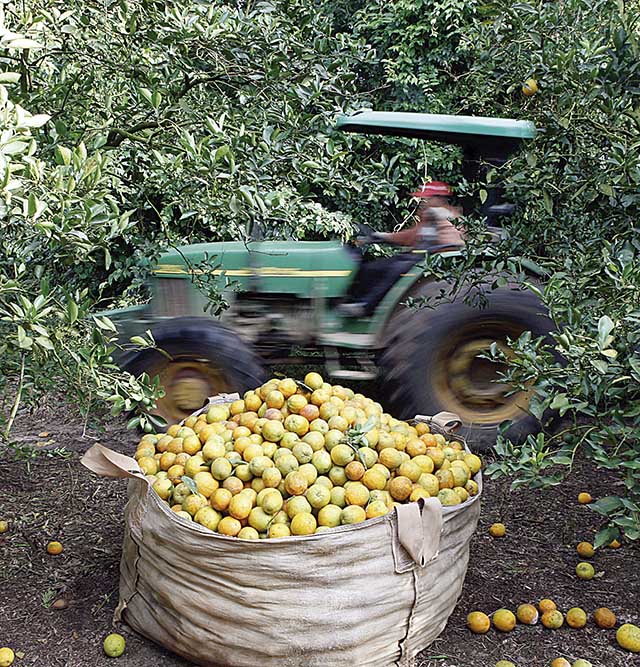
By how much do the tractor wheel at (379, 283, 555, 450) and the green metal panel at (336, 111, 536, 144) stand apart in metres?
0.79

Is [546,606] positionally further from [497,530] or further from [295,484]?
[295,484]

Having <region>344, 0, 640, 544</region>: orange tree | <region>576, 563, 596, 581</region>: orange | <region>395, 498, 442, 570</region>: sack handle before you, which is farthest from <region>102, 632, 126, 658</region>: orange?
<region>576, 563, 596, 581</region>: orange

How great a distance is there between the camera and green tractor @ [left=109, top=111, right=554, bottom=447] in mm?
3977

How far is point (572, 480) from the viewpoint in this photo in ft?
13.4

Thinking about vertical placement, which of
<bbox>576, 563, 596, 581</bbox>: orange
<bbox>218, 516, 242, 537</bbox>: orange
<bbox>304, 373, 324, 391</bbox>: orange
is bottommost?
<bbox>576, 563, 596, 581</bbox>: orange

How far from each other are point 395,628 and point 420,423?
905 millimetres

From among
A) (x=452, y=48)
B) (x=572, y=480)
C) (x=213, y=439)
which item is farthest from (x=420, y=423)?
(x=452, y=48)

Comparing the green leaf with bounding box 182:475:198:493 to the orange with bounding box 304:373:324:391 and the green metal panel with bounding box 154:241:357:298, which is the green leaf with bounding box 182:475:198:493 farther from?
the green metal panel with bounding box 154:241:357:298

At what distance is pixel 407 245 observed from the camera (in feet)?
14.2

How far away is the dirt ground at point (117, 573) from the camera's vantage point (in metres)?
2.64

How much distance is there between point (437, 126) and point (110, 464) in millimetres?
2404

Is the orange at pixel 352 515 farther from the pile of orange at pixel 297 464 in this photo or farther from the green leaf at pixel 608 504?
the green leaf at pixel 608 504

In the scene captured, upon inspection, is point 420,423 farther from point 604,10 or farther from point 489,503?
point 604,10

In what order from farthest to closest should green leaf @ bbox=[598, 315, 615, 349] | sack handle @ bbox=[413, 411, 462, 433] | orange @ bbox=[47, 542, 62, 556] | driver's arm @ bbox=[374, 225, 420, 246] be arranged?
driver's arm @ bbox=[374, 225, 420, 246], orange @ bbox=[47, 542, 62, 556], sack handle @ bbox=[413, 411, 462, 433], green leaf @ bbox=[598, 315, 615, 349]
